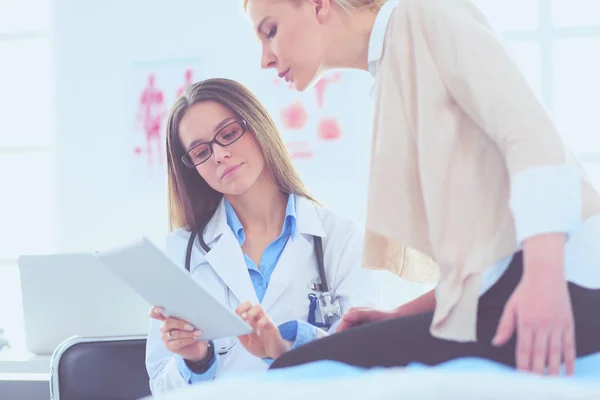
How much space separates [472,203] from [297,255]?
1.00 metres

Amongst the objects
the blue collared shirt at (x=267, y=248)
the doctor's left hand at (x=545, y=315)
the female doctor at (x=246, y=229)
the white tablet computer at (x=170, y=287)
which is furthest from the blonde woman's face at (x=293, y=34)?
the blue collared shirt at (x=267, y=248)

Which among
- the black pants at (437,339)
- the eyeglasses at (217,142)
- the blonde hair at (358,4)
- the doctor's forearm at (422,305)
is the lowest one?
the doctor's forearm at (422,305)

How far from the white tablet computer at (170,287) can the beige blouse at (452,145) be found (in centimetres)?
31

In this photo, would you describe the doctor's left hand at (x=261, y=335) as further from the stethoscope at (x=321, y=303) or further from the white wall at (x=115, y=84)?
the white wall at (x=115, y=84)

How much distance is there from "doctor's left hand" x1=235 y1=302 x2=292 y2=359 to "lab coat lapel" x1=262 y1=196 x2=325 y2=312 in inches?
13.7

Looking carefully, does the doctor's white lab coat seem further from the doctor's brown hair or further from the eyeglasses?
the eyeglasses

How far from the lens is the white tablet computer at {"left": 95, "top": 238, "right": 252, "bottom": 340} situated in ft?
3.61

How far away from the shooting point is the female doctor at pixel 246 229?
1.83 metres

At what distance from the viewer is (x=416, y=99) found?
979 mm

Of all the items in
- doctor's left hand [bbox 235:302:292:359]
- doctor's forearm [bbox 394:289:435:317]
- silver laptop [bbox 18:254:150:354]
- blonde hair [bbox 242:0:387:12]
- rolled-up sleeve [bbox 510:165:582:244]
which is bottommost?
silver laptop [bbox 18:254:150:354]

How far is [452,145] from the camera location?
93 cm

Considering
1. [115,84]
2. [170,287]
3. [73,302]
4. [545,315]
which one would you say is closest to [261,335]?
[170,287]

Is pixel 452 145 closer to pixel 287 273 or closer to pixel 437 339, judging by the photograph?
pixel 437 339

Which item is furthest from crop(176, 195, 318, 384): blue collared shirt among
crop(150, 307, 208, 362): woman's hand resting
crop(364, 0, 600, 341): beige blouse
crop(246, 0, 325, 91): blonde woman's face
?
crop(364, 0, 600, 341): beige blouse
